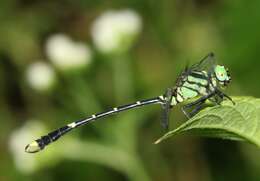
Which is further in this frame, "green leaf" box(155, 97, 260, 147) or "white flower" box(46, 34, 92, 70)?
"white flower" box(46, 34, 92, 70)

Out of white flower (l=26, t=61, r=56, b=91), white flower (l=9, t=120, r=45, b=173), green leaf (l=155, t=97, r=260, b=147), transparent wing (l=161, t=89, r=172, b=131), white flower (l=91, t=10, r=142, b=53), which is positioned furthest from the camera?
white flower (l=26, t=61, r=56, b=91)

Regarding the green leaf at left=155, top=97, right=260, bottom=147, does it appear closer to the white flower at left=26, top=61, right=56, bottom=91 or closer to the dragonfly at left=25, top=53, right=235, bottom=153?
the dragonfly at left=25, top=53, right=235, bottom=153

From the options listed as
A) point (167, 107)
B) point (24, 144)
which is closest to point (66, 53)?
point (24, 144)

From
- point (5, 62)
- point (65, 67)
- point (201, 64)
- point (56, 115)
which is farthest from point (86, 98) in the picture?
point (201, 64)

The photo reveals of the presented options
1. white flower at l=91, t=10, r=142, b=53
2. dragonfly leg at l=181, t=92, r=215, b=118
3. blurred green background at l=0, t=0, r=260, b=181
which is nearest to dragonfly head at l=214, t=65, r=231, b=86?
dragonfly leg at l=181, t=92, r=215, b=118

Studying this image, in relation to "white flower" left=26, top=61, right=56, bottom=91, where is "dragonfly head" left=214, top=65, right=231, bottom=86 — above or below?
below

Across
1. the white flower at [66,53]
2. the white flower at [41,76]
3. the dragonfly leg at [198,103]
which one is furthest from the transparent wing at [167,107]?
the white flower at [41,76]

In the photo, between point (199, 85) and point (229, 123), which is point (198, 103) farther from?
point (229, 123)

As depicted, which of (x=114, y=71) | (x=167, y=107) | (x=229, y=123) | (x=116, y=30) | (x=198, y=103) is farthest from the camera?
(x=116, y=30)
